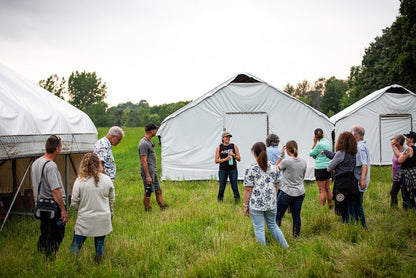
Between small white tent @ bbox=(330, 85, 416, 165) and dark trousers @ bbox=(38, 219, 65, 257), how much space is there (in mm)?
11069

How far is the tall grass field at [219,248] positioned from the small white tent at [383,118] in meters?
6.65

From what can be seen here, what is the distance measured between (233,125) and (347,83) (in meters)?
61.2

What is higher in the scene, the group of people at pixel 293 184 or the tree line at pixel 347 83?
the tree line at pixel 347 83

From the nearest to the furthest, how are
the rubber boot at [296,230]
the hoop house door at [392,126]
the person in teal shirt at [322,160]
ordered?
1. the rubber boot at [296,230]
2. the person in teal shirt at [322,160]
3. the hoop house door at [392,126]

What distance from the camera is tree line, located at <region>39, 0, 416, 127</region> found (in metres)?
18.2

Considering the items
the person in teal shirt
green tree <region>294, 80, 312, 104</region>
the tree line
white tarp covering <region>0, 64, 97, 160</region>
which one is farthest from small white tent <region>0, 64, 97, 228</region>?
green tree <region>294, 80, 312, 104</region>

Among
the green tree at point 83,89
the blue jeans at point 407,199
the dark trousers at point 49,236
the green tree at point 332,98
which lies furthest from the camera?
the green tree at point 83,89

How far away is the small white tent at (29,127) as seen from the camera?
492 cm

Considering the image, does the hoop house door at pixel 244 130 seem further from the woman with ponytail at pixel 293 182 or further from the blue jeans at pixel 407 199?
the woman with ponytail at pixel 293 182

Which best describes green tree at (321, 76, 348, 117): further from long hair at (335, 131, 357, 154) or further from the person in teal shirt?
long hair at (335, 131, 357, 154)

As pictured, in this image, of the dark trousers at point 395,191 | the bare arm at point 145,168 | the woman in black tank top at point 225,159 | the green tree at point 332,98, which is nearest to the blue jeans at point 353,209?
the dark trousers at point 395,191

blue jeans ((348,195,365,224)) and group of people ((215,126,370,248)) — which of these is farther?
blue jeans ((348,195,365,224))

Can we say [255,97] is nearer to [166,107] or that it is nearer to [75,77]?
[75,77]

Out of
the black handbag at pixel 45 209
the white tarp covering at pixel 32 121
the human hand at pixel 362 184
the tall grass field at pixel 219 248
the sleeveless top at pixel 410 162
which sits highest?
the white tarp covering at pixel 32 121
